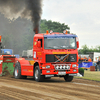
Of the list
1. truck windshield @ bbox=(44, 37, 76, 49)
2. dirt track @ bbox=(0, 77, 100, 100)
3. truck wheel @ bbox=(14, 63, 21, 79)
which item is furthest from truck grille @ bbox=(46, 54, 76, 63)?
truck wheel @ bbox=(14, 63, 21, 79)

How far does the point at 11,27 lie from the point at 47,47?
5079 cm

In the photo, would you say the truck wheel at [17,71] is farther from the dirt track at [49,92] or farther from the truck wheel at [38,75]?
the dirt track at [49,92]

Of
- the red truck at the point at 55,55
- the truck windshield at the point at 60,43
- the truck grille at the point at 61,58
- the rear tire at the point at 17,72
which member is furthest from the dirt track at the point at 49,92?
the rear tire at the point at 17,72

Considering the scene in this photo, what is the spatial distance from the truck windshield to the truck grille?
464mm

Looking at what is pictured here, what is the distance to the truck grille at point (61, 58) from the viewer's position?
13773mm

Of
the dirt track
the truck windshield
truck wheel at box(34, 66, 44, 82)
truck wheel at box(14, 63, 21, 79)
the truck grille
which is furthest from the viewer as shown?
Answer: truck wheel at box(14, 63, 21, 79)

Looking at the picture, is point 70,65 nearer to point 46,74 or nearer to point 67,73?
point 67,73

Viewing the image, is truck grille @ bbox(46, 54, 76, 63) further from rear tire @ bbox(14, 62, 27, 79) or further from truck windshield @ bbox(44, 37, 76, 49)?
rear tire @ bbox(14, 62, 27, 79)

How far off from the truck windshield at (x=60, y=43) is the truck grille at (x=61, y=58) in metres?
0.46

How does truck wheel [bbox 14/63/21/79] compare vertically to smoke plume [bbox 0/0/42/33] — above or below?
below

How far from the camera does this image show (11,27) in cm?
6341

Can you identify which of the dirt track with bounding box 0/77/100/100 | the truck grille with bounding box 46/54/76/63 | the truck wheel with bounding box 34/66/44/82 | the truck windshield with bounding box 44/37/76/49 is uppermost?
the truck windshield with bounding box 44/37/76/49

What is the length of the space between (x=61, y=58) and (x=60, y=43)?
0.86 meters

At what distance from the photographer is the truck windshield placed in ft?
45.7
